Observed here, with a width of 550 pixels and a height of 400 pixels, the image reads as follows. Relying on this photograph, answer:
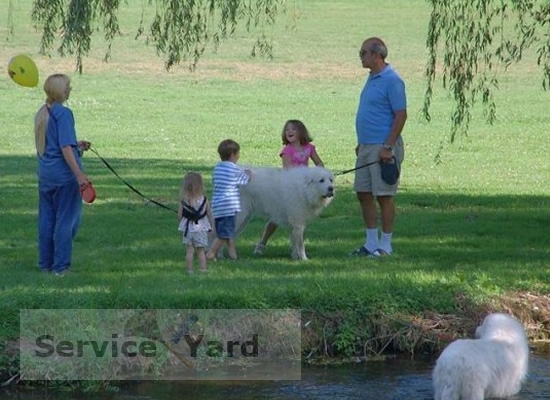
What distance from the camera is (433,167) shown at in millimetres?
21766

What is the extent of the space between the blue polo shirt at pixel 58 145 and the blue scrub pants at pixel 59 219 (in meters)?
0.08

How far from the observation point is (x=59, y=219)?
1137cm

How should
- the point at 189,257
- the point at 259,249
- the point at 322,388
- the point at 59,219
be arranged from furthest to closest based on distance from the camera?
the point at 259,249 < the point at 189,257 < the point at 59,219 < the point at 322,388

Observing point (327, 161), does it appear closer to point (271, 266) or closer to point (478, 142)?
point (478, 142)

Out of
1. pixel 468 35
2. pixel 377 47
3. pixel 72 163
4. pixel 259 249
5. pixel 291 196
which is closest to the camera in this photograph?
pixel 72 163

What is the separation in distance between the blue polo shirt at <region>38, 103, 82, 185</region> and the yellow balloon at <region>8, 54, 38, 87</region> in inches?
33.5

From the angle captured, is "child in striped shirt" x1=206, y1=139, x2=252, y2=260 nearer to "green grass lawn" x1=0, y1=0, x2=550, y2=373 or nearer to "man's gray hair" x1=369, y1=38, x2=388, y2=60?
"green grass lawn" x1=0, y1=0, x2=550, y2=373

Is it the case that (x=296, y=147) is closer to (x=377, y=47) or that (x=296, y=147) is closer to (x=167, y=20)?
(x=377, y=47)

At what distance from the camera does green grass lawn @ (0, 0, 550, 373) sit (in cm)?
1048

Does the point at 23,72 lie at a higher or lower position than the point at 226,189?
higher

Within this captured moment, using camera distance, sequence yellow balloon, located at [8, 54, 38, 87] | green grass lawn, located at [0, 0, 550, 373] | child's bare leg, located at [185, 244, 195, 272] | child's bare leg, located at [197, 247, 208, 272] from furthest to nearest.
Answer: yellow balloon, located at [8, 54, 38, 87] → child's bare leg, located at [197, 247, 208, 272] → child's bare leg, located at [185, 244, 195, 272] → green grass lawn, located at [0, 0, 550, 373]

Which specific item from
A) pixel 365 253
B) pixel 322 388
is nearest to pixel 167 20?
pixel 365 253

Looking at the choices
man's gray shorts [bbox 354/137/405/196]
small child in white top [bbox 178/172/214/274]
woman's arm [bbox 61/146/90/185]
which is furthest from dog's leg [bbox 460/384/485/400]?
man's gray shorts [bbox 354/137/405/196]

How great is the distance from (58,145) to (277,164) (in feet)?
34.3
